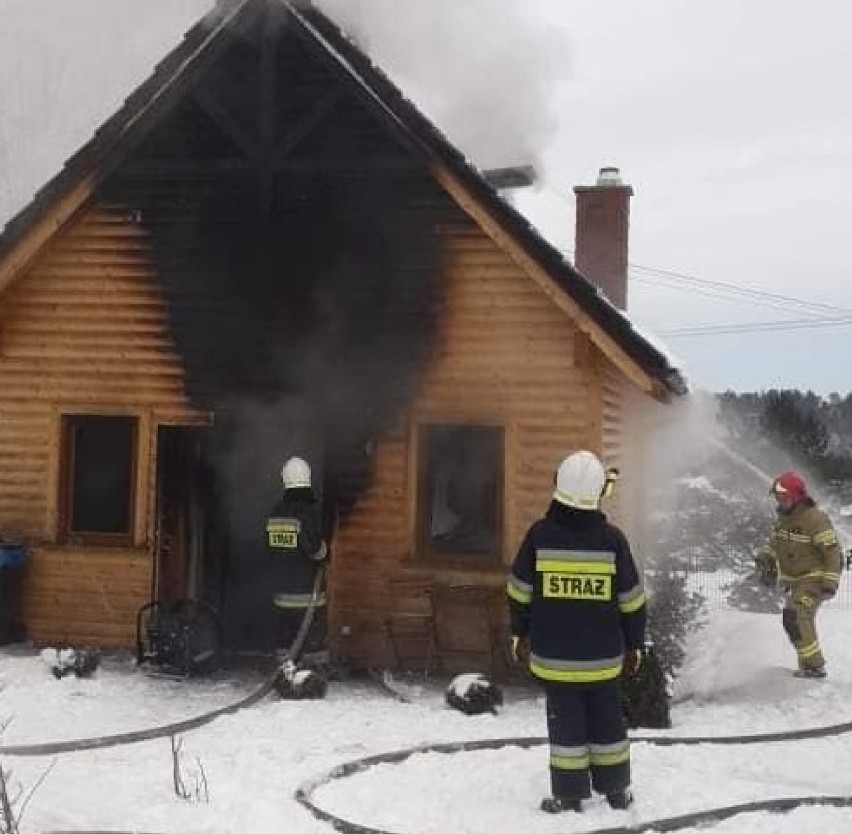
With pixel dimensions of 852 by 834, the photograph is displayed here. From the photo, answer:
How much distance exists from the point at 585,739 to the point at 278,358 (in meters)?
5.08

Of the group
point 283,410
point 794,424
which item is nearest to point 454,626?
point 283,410

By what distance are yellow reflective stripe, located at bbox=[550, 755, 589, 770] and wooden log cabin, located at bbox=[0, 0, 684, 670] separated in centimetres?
343

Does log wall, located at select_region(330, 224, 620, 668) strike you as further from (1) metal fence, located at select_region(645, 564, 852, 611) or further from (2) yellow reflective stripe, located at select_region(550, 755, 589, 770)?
(1) metal fence, located at select_region(645, 564, 852, 611)

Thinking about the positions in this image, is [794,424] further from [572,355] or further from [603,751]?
[603,751]

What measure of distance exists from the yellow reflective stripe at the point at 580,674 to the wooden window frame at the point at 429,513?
354 cm

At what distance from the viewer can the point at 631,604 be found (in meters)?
5.86

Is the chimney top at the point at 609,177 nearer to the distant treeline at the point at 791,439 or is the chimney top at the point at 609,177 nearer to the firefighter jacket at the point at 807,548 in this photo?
the firefighter jacket at the point at 807,548

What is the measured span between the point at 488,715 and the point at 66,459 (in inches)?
189

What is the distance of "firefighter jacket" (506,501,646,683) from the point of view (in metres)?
5.81

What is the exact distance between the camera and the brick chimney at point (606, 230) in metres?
16.1

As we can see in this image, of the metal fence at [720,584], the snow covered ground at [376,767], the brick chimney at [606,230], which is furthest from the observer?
the brick chimney at [606,230]

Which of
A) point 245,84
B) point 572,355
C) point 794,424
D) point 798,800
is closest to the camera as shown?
point 798,800

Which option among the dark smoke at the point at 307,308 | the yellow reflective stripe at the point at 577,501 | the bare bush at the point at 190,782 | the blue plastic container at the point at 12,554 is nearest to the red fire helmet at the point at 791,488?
the dark smoke at the point at 307,308

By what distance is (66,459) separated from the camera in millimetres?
10281
